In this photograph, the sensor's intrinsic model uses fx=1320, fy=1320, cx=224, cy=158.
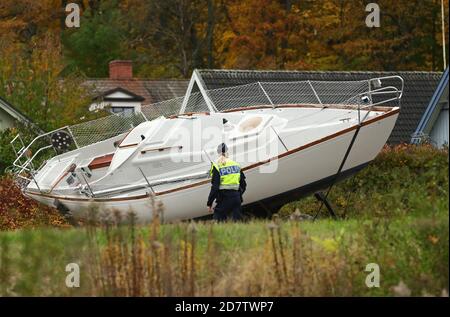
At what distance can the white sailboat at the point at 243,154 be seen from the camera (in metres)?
27.1

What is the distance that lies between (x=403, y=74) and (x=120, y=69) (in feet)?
Result: 79.6

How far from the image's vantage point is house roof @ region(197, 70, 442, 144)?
4147 cm

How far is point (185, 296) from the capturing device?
48.4 feet

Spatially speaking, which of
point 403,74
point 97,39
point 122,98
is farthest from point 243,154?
point 97,39

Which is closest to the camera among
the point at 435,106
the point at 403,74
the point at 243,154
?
the point at 243,154

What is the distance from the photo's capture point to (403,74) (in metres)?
47.4

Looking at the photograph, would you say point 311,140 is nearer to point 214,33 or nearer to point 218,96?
point 218,96

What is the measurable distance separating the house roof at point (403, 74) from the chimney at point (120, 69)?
24.0 metres

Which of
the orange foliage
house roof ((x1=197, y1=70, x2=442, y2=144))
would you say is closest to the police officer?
the orange foliage

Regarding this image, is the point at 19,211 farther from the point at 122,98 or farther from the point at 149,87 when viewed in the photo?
the point at 149,87

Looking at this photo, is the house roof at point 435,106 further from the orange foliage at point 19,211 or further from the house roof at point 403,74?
the orange foliage at point 19,211

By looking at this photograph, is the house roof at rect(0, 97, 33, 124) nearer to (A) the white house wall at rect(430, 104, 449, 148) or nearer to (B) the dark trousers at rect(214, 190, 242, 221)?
(A) the white house wall at rect(430, 104, 449, 148)

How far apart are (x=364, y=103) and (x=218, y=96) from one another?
14.5ft

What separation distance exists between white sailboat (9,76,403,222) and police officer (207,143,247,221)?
2.74m
